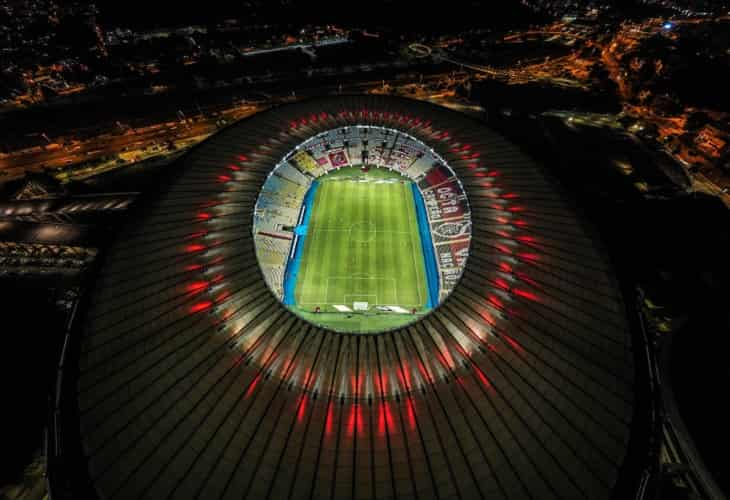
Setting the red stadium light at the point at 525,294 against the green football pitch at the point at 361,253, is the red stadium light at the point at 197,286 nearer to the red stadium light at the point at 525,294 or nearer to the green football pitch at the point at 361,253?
the green football pitch at the point at 361,253

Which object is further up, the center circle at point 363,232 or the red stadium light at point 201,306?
the red stadium light at point 201,306

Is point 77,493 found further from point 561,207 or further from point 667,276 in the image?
point 667,276

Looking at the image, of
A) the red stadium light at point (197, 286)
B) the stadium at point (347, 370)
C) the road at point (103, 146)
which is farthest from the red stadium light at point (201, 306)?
the road at point (103, 146)

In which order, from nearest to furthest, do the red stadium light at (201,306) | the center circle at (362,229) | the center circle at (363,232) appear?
1. the red stadium light at (201,306)
2. the center circle at (362,229)
3. the center circle at (363,232)

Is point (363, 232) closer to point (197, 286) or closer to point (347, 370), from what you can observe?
point (197, 286)

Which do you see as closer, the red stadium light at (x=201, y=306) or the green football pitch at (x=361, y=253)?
the red stadium light at (x=201, y=306)

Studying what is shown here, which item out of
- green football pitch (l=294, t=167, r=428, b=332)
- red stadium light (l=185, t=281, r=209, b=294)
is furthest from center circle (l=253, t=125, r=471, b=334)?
red stadium light (l=185, t=281, r=209, b=294)

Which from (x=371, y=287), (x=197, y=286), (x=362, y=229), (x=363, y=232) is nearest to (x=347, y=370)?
(x=197, y=286)
